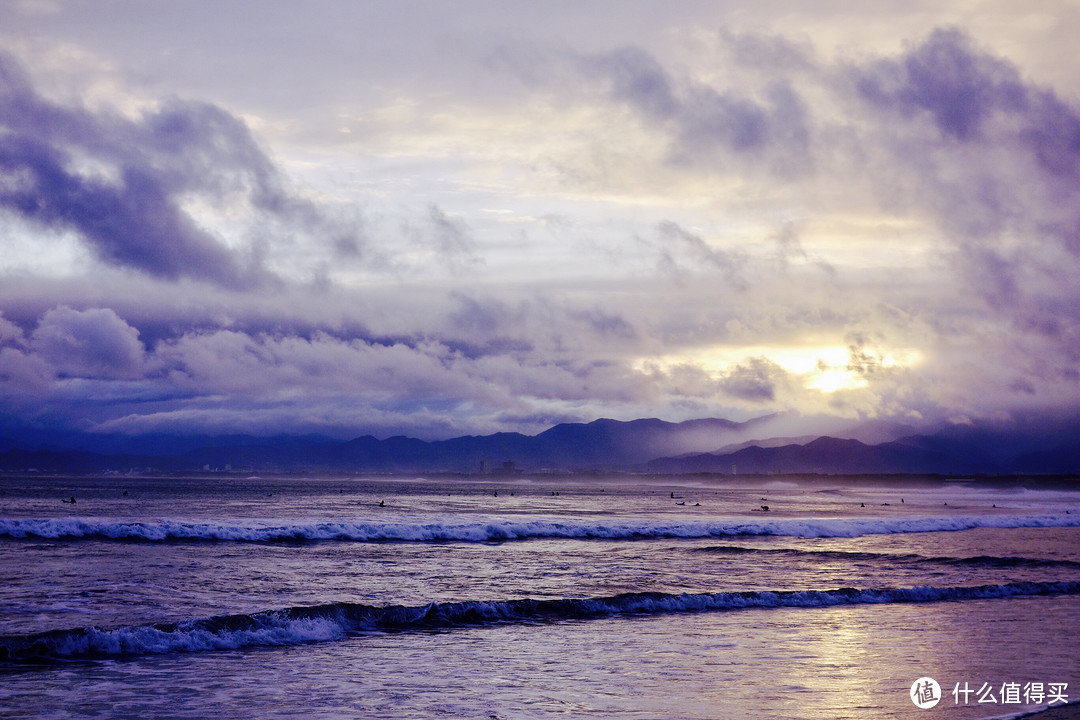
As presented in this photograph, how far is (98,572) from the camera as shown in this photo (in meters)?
29.5

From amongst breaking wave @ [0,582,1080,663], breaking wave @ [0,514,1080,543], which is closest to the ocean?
breaking wave @ [0,582,1080,663]

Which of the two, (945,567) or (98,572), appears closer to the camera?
(98,572)

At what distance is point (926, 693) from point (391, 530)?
36834 mm

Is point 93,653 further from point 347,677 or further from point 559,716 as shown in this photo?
point 559,716

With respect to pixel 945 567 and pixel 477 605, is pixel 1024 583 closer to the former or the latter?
pixel 945 567

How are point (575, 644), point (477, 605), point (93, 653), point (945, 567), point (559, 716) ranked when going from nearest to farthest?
point (559, 716), point (93, 653), point (575, 644), point (477, 605), point (945, 567)

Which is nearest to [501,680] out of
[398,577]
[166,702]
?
[166,702]

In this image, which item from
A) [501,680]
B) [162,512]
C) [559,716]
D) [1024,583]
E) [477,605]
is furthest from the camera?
[162,512]

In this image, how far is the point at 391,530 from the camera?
48.4 m

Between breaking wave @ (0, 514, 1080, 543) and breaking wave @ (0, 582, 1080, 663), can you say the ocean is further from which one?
breaking wave @ (0, 514, 1080, 543)

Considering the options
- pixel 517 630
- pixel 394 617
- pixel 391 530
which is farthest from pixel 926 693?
pixel 391 530

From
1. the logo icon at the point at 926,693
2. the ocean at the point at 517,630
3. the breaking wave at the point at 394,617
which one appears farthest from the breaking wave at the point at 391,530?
the logo icon at the point at 926,693

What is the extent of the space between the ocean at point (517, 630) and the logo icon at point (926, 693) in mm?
72

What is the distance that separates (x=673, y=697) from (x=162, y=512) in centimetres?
6093
